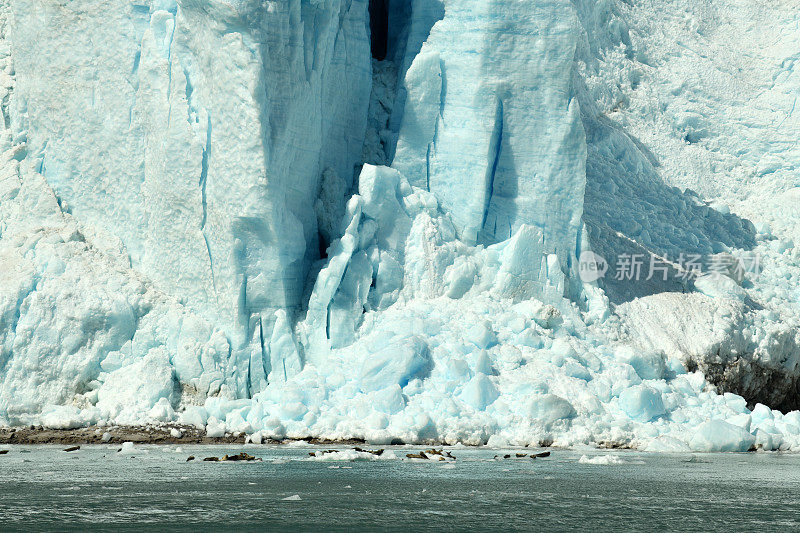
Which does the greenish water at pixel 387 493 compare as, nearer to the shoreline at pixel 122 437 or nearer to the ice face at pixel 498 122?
the shoreline at pixel 122 437

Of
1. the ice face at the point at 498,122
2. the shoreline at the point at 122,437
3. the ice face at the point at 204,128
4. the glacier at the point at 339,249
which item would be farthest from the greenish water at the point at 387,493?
the ice face at the point at 498,122

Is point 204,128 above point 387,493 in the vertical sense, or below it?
above

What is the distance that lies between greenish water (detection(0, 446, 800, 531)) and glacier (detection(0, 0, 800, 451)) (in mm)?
1879

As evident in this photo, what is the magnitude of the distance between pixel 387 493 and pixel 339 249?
7968 millimetres

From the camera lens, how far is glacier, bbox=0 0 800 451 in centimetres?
1753

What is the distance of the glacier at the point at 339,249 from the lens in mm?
17531

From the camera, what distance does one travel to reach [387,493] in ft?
37.7

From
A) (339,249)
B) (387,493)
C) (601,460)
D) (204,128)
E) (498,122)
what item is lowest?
(387,493)

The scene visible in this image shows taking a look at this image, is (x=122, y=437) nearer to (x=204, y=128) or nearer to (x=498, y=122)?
(x=204, y=128)

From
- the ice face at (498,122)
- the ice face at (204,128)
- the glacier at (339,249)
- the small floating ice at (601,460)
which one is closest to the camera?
the small floating ice at (601,460)

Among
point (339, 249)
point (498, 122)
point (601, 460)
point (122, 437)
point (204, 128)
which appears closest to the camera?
point (601, 460)

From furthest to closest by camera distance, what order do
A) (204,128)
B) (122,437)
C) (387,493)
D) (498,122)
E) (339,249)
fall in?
(498,122), (339,249), (204,128), (122,437), (387,493)

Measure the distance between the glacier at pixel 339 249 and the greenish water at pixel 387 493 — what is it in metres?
1.88

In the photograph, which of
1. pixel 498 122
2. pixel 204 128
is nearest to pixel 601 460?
pixel 498 122
